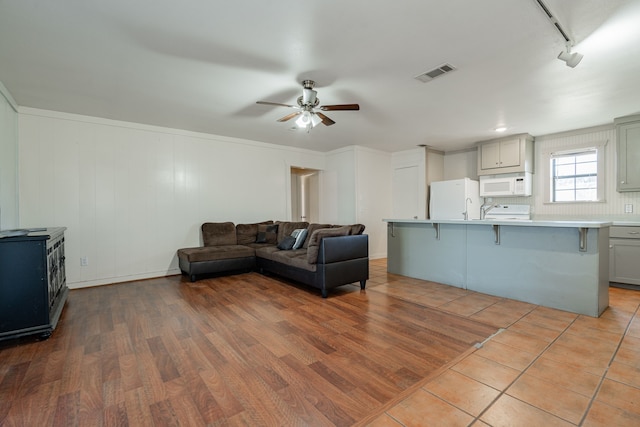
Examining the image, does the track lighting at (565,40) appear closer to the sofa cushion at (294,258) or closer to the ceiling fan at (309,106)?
the ceiling fan at (309,106)

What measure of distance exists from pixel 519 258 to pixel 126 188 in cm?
573

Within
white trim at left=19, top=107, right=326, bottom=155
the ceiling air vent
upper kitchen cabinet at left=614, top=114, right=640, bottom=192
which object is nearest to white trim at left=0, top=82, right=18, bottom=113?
white trim at left=19, top=107, right=326, bottom=155

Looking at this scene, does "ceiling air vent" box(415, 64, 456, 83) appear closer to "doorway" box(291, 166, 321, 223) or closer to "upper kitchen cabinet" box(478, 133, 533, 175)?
"upper kitchen cabinet" box(478, 133, 533, 175)

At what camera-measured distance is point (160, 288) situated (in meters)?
4.14

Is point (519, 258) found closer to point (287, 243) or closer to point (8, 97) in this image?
point (287, 243)

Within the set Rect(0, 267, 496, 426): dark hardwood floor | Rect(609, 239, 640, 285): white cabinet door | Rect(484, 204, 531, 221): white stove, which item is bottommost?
Rect(0, 267, 496, 426): dark hardwood floor

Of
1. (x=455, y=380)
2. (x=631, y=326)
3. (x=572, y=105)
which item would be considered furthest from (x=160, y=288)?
(x=572, y=105)

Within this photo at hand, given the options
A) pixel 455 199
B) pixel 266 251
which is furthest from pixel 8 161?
pixel 455 199

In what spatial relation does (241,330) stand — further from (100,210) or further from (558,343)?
(100,210)

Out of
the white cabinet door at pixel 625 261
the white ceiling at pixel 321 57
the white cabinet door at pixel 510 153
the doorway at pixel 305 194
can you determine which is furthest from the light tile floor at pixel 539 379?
the doorway at pixel 305 194

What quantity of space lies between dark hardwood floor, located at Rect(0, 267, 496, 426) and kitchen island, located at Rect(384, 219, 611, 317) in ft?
3.71

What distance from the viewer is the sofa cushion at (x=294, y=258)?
3824 millimetres

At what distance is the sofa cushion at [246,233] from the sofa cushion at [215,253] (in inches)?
15.9

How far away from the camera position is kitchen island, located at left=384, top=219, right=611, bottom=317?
297 cm
